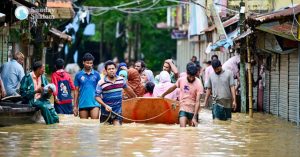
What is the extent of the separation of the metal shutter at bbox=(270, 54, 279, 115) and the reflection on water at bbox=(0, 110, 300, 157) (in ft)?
A: 13.4

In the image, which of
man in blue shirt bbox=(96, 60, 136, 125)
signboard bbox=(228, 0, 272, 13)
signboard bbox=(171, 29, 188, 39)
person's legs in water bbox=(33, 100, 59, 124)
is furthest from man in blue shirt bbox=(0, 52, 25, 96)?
signboard bbox=(171, 29, 188, 39)

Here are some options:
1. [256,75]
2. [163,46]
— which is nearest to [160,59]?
[163,46]

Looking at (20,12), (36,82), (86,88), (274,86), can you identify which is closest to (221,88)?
(86,88)

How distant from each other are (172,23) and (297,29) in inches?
1648

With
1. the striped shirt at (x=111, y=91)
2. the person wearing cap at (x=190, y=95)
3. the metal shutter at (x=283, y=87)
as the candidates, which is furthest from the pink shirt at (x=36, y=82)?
the metal shutter at (x=283, y=87)

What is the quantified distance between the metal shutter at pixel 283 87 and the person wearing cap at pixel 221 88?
323cm

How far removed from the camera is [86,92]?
1844 cm

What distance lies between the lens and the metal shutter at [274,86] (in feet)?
79.0

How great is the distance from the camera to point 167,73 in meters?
20.8

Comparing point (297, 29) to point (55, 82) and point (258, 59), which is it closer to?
point (55, 82)

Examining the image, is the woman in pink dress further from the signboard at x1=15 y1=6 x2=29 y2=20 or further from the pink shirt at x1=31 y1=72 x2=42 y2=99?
the signboard at x1=15 y1=6 x2=29 y2=20

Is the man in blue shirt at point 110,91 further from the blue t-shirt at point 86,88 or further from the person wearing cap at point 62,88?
the person wearing cap at point 62,88

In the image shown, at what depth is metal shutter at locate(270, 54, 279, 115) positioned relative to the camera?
79.0 ft

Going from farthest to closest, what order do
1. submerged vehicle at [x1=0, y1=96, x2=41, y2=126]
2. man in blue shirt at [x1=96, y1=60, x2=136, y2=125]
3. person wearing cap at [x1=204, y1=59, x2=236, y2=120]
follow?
person wearing cap at [x1=204, y1=59, x2=236, y2=120] < submerged vehicle at [x1=0, y1=96, x2=41, y2=126] < man in blue shirt at [x1=96, y1=60, x2=136, y2=125]
